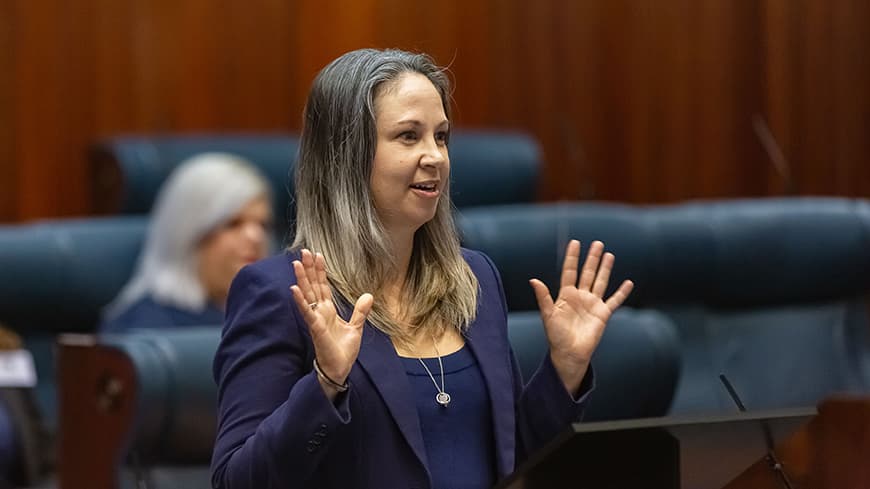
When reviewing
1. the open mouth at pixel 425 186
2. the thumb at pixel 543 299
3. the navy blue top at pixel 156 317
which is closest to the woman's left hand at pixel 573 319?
the thumb at pixel 543 299

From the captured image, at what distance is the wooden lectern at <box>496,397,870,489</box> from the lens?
0.96 m

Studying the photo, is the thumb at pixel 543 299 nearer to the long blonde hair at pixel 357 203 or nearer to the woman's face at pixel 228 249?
the long blonde hair at pixel 357 203

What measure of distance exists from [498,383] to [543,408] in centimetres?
5

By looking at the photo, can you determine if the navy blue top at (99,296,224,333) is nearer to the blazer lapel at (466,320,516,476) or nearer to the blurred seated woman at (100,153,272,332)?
the blurred seated woman at (100,153,272,332)

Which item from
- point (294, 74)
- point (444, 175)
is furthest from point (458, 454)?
point (294, 74)

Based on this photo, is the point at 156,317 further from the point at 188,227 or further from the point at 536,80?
the point at 536,80

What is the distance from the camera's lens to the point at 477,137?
2848mm

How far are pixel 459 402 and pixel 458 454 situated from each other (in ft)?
0.12

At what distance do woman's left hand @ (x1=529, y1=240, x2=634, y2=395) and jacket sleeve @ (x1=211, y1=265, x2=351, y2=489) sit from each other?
0.20 m

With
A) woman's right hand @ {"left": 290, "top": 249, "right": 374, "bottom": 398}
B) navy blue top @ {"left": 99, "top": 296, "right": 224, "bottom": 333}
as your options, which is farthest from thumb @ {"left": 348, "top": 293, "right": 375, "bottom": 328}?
navy blue top @ {"left": 99, "top": 296, "right": 224, "bottom": 333}

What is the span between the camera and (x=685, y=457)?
1.01 meters

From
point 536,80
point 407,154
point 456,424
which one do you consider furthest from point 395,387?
point 536,80

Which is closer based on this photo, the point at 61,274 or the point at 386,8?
the point at 61,274

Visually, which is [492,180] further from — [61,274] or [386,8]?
[61,274]
